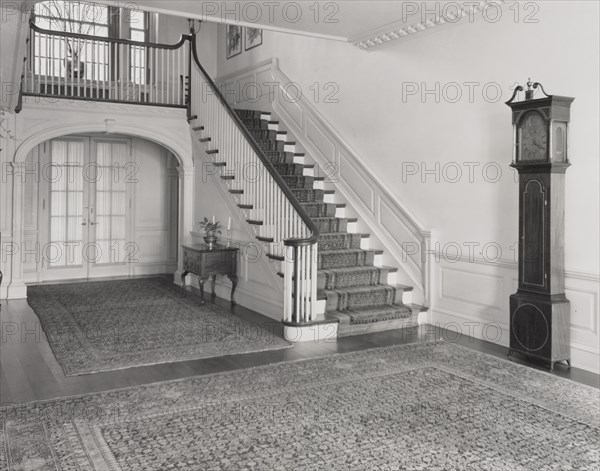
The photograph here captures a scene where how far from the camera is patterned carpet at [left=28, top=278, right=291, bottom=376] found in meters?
5.47

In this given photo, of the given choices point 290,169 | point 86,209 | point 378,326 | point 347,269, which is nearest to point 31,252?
point 86,209

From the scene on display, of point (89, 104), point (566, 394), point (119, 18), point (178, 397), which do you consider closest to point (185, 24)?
point (119, 18)

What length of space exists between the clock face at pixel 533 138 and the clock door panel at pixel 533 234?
0.23 metres

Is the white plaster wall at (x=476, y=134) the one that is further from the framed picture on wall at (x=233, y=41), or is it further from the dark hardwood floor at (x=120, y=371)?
the framed picture on wall at (x=233, y=41)

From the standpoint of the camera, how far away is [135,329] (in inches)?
258

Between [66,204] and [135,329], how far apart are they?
188 inches

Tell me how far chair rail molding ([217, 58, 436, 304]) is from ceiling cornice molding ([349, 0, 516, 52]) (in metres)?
1.39

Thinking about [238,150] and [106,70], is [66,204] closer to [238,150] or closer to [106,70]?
[106,70]

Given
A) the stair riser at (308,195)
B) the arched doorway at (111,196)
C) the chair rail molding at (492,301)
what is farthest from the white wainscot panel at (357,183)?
the arched doorway at (111,196)

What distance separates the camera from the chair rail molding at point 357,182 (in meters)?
7.07

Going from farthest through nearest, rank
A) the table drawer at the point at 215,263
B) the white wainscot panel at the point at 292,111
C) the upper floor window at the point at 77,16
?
the upper floor window at the point at 77,16
the white wainscot panel at the point at 292,111
the table drawer at the point at 215,263

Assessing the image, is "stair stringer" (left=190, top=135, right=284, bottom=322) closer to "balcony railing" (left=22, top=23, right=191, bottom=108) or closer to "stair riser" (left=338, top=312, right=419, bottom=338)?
"stair riser" (left=338, top=312, right=419, bottom=338)

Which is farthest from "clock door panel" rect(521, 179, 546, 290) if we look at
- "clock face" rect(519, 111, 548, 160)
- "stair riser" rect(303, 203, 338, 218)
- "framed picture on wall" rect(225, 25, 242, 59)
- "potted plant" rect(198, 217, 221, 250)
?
"framed picture on wall" rect(225, 25, 242, 59)

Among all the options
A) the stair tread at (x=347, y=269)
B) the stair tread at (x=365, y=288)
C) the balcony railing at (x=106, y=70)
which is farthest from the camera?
the balcony railing at (x=106, y=70)
